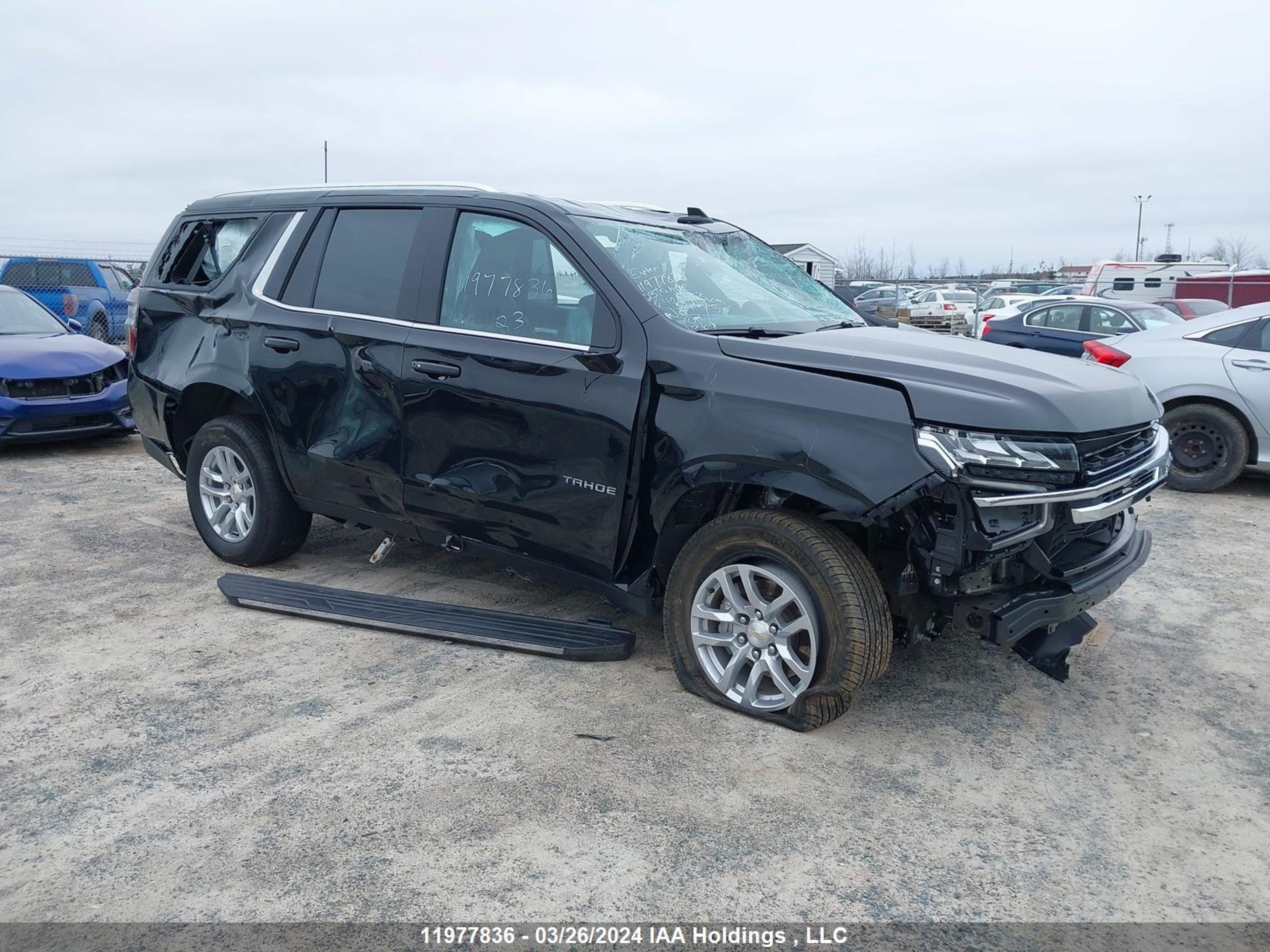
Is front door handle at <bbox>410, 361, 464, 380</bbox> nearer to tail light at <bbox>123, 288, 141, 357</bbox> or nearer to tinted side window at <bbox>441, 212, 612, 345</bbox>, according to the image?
tinted side window at <bbox>441, 212, 612, 345</bbox>

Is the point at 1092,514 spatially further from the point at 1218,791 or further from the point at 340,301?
the point at 340,301

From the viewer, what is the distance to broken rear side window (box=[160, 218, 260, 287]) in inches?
216

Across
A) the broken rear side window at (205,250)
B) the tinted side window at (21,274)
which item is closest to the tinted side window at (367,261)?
the broken rear side window at (205,250)

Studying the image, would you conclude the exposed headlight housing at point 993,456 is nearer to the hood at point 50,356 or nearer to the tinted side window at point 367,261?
the tinted side window at point 367,261

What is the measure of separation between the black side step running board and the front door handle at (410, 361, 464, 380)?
112cm

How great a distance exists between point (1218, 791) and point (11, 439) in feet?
Answer: 30.4

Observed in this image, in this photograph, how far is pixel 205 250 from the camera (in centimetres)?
568

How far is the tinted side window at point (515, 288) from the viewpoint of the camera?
414 centimetres

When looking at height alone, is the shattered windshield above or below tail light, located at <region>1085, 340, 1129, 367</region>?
above

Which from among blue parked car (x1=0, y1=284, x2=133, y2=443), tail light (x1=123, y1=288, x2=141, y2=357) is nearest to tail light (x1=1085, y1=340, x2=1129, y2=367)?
tail light (x1=123, y1=288, x2=141, y2=357)

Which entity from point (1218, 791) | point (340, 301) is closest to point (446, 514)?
point (340, 301)

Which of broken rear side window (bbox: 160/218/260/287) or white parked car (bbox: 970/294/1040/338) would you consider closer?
broken rear side window (bbox: 160/218/260/287)

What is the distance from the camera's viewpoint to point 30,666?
4238 mm

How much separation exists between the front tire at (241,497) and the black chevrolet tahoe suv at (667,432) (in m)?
0.02
